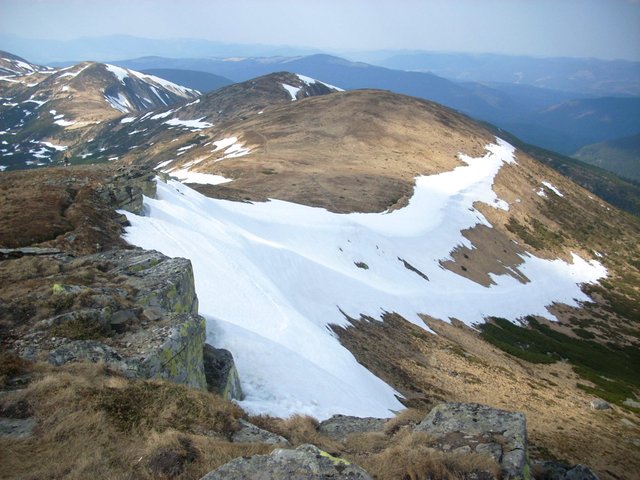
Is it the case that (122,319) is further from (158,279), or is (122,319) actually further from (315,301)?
(315,301)

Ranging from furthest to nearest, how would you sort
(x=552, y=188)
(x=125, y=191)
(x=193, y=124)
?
1. (x=193, y=124)
2. (x=552, y=188)
3. (x=125, y=191)

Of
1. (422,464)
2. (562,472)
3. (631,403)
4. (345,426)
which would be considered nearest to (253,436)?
(422,464)

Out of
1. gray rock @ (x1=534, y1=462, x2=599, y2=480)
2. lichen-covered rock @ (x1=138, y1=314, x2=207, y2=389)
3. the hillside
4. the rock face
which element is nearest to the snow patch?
the hillside

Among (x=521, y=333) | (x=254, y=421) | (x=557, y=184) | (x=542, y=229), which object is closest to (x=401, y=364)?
(x=254, y=421)

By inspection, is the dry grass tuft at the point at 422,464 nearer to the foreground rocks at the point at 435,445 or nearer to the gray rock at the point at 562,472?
the foreground rocks at the point at 435,445

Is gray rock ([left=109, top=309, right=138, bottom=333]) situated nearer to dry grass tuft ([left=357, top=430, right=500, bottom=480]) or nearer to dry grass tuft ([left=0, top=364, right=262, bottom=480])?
dry grass tuft ([left=0, top=364, right=262, bottom=480])
